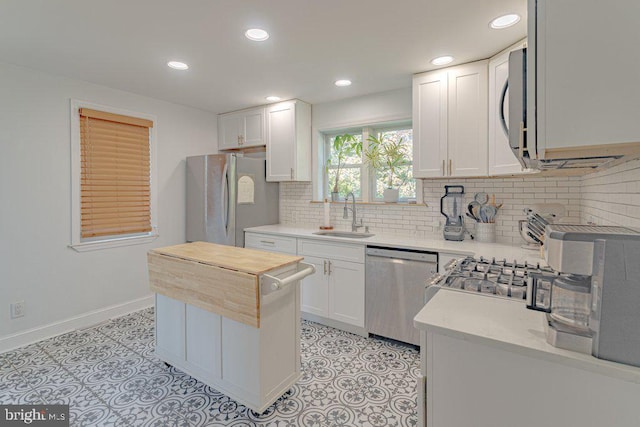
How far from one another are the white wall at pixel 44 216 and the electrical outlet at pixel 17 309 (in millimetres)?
33

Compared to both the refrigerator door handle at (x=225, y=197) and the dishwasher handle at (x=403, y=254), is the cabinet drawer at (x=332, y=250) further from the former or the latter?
the refrigerator door handle at (x=225, y=197)

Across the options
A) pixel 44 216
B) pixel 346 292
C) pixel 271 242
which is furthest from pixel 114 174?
pixel 346 292

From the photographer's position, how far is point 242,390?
1972 mm

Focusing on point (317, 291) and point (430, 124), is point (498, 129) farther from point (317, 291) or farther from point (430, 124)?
point (317, 291)

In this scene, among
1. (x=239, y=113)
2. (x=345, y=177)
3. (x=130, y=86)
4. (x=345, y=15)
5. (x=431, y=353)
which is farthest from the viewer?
(x=239, y=113)

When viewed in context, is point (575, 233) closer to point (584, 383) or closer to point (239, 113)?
point (584, 383)

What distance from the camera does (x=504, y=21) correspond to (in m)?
2.07

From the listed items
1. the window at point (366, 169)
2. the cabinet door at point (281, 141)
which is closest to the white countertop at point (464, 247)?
the window at point (366, 169)

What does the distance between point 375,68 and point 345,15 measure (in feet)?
3.03

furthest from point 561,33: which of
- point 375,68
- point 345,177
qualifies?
point 345,177

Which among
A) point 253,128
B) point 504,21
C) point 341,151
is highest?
point 504,21

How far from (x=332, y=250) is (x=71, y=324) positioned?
9.04 ft

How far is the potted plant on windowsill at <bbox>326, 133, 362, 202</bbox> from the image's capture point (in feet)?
12.8

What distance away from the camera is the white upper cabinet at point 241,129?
13.6 feet
